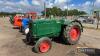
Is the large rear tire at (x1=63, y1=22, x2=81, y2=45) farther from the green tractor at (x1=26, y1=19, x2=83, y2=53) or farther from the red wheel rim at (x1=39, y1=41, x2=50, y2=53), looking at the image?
the red wheel rim at (x1=39, y1=41, x2=50, y2=53)

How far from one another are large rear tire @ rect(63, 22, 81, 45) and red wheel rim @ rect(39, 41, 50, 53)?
1.55 meters

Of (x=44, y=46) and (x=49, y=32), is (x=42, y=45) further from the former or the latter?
(x=49, y=32)

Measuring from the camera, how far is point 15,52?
11500 millimetres

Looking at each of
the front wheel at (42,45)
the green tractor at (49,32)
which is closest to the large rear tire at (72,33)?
the green tractor at (49,32)

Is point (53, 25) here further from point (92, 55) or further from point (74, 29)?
point (92, 55)

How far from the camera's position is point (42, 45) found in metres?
11.3

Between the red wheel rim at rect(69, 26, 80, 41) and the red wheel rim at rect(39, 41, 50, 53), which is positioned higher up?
the red wheel rim at rect(69, 26, 80, 41)

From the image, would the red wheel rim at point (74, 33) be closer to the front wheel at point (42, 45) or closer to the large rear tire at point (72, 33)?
the large rear tire at point (72, 33)

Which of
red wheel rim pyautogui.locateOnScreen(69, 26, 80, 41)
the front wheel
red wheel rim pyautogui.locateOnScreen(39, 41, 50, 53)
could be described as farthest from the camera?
red wheel rim pyautogui.locateOnScreen(69, 26, 80, 41)

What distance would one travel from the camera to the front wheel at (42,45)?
11.1 m

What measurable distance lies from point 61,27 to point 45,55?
2.75 meters

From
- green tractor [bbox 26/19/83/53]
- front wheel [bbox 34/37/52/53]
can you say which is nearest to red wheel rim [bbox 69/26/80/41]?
green tractor [bbox 26/19/83/53]

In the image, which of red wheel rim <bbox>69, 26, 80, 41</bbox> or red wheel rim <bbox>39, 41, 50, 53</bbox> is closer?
red wheel rim <bbox>39, 41, 50, 53</bbox>

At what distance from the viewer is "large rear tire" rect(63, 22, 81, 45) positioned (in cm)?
1256
